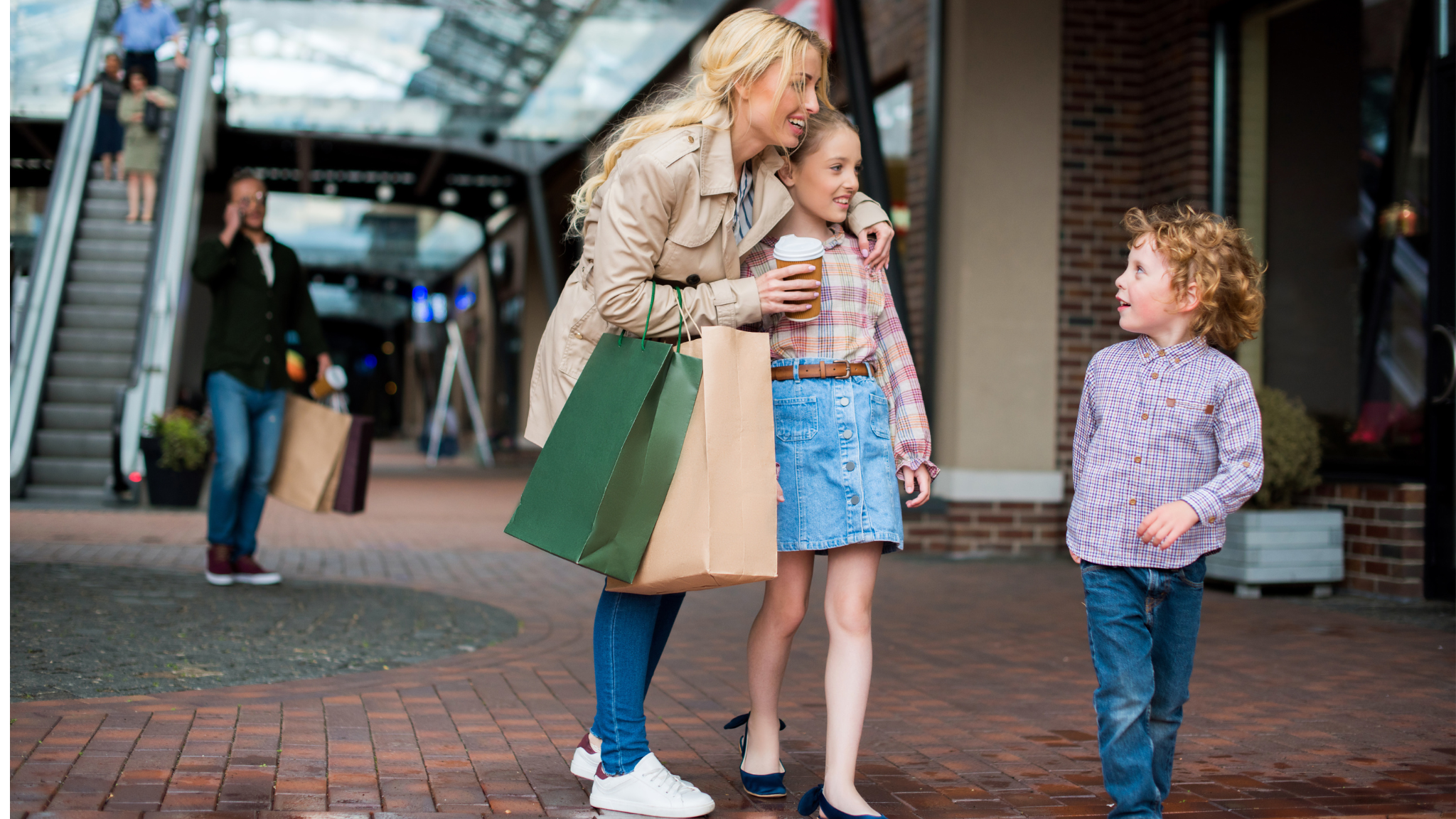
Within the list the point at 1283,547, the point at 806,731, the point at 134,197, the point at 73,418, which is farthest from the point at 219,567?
the point at 134,197

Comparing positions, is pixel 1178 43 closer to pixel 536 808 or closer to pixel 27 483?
pixel 536 808

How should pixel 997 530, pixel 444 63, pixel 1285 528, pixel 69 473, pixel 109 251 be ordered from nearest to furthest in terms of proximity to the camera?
pixel 1285 528 < pixel 997 530 < pixel 69 473 < pixel 109 251 < pixel 444 63

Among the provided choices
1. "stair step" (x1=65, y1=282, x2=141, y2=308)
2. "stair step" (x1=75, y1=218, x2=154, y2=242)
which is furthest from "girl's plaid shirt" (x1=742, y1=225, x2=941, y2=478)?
"stair step" (x1=75, y1=218, x2=154, y2=242)

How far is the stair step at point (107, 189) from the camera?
14.2 m

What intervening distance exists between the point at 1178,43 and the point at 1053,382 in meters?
2.23

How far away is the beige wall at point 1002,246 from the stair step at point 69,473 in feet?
23.4

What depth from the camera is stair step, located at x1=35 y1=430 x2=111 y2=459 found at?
11.1m

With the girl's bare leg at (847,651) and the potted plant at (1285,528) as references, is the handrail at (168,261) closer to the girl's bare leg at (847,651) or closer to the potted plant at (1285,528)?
the potted plant at (1285,528)

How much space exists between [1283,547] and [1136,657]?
14.5ft

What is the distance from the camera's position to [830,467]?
2.78 meters

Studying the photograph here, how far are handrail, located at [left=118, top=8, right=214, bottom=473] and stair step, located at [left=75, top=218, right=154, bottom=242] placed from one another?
1.31 ft

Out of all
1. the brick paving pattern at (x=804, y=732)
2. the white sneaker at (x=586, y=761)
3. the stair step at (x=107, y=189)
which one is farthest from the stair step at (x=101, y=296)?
the white sneaker at (x=586, y=761)

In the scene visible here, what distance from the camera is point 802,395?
2.80 m

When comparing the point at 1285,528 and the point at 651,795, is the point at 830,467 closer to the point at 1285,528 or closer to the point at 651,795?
the point at 651,795
